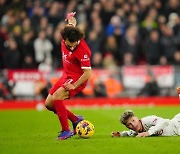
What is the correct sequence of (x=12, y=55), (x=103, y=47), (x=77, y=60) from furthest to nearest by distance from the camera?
(x=103, y=47)
(x=12, y=55)
(x=77, y=60)

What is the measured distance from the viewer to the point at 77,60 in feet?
38.1

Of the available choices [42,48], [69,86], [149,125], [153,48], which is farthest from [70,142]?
[153,48]

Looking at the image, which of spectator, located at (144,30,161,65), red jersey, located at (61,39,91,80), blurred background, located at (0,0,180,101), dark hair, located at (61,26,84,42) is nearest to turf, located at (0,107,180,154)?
red jersey, located at (61,39,91,80)

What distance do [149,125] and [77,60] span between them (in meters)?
1.86

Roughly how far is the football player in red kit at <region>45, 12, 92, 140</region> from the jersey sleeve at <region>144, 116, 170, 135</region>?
4.77 feet

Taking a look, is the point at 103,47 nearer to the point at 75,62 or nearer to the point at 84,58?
the point at 75,62

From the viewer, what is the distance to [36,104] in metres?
21.6

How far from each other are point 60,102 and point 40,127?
315 centimetres

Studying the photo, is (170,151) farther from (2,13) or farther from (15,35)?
(2,13)

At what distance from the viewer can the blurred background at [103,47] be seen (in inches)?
861

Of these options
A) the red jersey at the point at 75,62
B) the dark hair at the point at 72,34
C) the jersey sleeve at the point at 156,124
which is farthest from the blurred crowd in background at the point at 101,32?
the jersey sleeve at the point at 156,124

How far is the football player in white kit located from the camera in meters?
10.9

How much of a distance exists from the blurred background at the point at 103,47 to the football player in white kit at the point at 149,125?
1054 cm

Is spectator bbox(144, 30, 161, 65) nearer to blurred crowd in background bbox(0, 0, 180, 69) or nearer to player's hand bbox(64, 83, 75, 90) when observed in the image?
blurred crowd in background bbox(0, 0, 180, 69)
